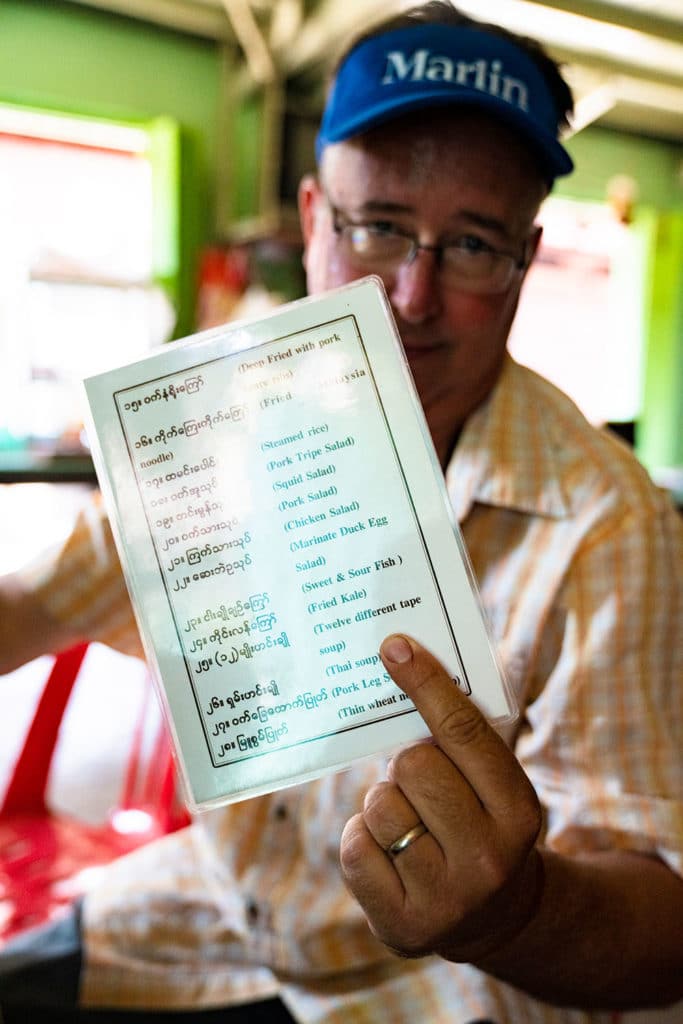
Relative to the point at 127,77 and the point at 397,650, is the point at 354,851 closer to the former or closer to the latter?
the point at 397,650

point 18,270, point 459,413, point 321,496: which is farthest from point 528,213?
point 18,270

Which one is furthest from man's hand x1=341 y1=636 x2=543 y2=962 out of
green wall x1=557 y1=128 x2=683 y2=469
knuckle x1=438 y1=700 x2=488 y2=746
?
green wall x1=557 y1=128 x2=683 y2=469

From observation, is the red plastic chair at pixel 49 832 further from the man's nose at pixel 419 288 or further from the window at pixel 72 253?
the window at pixel 72 253

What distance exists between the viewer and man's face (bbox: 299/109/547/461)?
0.81 m

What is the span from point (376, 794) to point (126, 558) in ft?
0.71

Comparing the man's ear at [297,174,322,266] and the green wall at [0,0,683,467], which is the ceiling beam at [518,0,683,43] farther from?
the man's ear at [297,174,322,266]

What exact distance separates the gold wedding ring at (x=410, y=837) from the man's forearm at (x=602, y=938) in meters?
0.16

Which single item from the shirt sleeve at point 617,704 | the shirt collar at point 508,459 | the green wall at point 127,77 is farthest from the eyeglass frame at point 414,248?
the green wall at point 127,77

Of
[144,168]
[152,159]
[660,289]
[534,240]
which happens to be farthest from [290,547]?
[660,289]

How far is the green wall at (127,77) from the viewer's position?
355 centimetres

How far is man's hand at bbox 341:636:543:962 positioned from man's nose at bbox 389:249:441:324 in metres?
0.46

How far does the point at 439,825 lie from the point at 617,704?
316 millimetres

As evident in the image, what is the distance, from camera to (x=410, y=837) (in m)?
0.49

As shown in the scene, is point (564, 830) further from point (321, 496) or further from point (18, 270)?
point (18, 270)
